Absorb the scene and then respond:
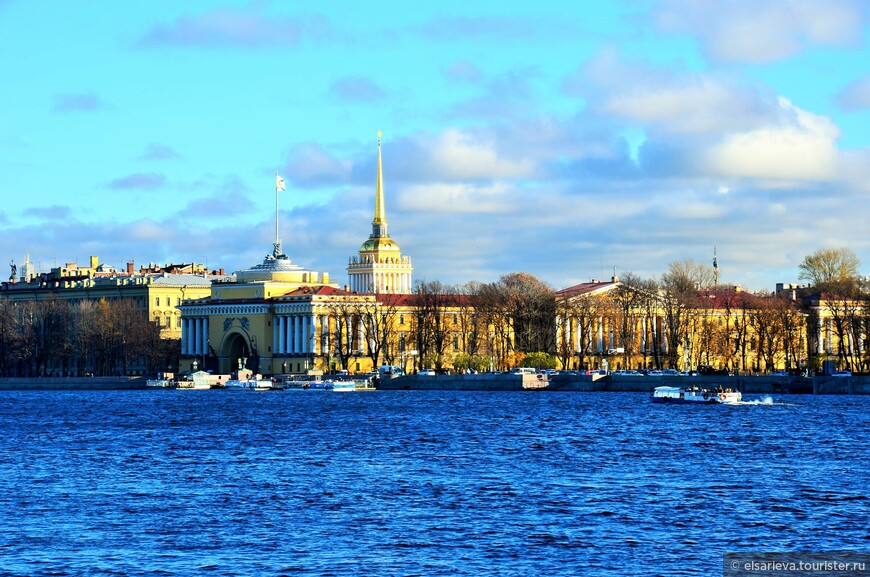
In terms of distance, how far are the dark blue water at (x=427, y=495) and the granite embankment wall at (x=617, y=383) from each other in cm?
2002

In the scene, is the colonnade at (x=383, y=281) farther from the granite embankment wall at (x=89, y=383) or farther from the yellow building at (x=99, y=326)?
the granite embankment wall at (x=89, y=383)

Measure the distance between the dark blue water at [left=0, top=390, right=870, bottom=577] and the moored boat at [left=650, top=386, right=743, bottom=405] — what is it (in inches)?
477

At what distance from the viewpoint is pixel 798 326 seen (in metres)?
95.6

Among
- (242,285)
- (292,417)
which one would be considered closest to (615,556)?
(292,417)

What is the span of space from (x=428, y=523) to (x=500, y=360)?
2851 inches

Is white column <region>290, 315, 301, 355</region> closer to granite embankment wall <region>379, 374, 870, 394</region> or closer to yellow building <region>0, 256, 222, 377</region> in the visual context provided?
yellow building <region>0, 256, 222, 377</region>

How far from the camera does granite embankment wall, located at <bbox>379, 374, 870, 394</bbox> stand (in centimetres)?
7538

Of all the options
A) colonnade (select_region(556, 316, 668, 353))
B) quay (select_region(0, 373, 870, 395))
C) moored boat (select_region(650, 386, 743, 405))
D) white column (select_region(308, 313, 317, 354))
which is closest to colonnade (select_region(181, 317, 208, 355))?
white column (select_region(308, 313, 317, 354))

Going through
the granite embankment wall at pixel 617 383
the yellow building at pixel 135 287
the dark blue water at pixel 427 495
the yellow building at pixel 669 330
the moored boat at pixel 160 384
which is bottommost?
the dark blue water at pixel 427 495

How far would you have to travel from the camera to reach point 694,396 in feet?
227

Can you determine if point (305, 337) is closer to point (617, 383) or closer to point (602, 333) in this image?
point (602, 333)

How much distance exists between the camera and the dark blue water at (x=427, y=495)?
Answer: 77.8ft

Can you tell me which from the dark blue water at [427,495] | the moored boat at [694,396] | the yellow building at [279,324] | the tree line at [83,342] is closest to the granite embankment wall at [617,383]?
the moored boat at [694,396]

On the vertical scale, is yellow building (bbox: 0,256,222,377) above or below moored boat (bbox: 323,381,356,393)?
above
